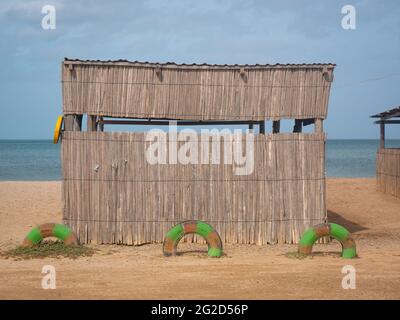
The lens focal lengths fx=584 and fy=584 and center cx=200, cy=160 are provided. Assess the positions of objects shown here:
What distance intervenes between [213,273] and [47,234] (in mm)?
3651

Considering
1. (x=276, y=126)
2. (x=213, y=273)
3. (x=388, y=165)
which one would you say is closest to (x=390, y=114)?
(x=388, y=165)

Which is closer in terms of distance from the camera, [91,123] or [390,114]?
[91,123]

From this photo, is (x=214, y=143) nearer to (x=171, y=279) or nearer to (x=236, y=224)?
(x=236, y=224)

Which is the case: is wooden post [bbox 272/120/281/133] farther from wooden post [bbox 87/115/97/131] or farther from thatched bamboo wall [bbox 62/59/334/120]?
wooden post [bbox 87/115/97/131]

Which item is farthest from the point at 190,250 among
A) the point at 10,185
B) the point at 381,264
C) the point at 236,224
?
the point at 10,185

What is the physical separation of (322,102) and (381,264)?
3839 millimetres

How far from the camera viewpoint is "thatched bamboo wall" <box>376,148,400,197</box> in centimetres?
1950

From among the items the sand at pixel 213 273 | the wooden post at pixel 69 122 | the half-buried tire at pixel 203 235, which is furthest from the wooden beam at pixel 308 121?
the wooden post at pixel 69 122

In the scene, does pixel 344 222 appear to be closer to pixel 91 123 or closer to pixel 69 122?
pixel 91 123

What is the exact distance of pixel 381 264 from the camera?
10.0m

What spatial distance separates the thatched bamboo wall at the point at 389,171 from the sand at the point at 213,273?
19.0 ft

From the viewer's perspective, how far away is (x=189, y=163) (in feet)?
39.6

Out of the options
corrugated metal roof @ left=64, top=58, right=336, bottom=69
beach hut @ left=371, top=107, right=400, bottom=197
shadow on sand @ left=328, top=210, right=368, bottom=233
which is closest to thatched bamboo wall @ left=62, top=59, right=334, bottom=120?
corrugated metal roof @ left=64, top=58, right=336, bottom=69

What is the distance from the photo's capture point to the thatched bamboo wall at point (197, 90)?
39.4ft
